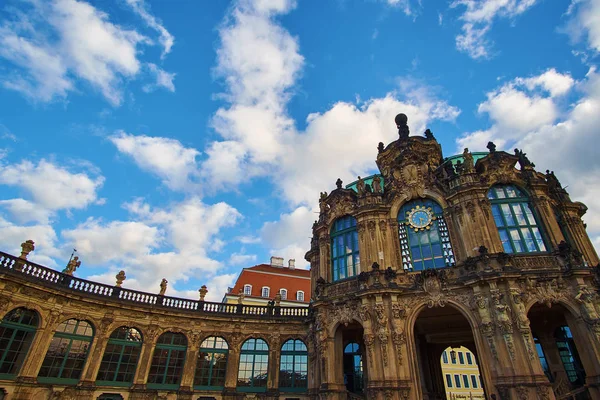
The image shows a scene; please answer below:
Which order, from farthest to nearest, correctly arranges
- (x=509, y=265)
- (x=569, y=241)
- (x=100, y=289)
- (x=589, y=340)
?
(x=100, y=289) → (x=569, y=241) → (x=509, y=265) → (x=589, y=340)

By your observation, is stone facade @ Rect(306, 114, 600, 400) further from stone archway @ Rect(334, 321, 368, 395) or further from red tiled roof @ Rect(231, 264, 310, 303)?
red tiled roof @ Rect(231, 264, 310, 303)

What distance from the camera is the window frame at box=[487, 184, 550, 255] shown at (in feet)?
59.6

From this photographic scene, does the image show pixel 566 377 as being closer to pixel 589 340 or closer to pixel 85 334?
pixel 589 340

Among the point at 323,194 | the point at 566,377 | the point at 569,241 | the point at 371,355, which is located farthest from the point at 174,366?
the point at 569,241

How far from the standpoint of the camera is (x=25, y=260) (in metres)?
18.0

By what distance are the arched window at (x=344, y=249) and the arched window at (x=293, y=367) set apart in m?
6.71

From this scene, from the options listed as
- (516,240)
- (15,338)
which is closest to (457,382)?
(516,240)

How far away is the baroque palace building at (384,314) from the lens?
1634 centimetres

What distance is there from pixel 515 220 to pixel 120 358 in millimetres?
25157

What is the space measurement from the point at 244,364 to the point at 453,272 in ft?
50.5

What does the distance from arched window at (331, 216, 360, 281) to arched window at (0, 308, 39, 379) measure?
57.4 ft

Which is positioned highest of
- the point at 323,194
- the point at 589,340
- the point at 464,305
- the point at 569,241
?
the point at 323,194

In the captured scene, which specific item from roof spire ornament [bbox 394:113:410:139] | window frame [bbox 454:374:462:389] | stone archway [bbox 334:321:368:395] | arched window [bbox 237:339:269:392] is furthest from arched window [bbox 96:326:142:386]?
window frame [bbox 454:374:462:389]

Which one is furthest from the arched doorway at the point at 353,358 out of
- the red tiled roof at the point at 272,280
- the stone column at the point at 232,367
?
the red tiled roof at the point at 272,280
